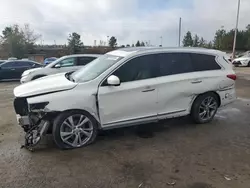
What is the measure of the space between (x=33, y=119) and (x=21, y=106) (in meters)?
0.33

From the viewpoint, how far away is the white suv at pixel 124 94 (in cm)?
433

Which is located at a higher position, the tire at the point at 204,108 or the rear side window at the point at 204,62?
the rear side window at the point at 204,62

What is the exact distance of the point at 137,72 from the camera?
4.86 metres

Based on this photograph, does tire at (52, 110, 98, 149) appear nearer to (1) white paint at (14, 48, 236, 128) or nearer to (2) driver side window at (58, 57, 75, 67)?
(1) white paint at (14, 48, 236, 128)

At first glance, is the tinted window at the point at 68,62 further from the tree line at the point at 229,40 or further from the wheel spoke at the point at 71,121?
the tree line at the point at 229,40

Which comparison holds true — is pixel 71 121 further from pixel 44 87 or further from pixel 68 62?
pixel 68 62

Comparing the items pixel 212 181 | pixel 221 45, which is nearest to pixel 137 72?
pixel 212 181

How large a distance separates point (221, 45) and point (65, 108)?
166 ft

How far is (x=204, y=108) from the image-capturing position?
18.5 feet

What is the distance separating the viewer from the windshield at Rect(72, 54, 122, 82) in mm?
4762

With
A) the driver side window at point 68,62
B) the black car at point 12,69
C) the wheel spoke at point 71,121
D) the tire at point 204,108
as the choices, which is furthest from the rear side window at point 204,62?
the black car at point 12,69

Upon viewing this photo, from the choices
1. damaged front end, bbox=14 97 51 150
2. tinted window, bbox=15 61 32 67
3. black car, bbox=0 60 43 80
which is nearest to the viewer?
damaged front end, bbox=14 97 51 150

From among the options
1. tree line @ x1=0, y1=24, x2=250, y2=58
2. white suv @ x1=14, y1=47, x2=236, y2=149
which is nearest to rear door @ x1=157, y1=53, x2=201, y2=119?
white suv @ x1=14, y1=47, x2=236, y2=149

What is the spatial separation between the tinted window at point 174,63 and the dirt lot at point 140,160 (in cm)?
119
